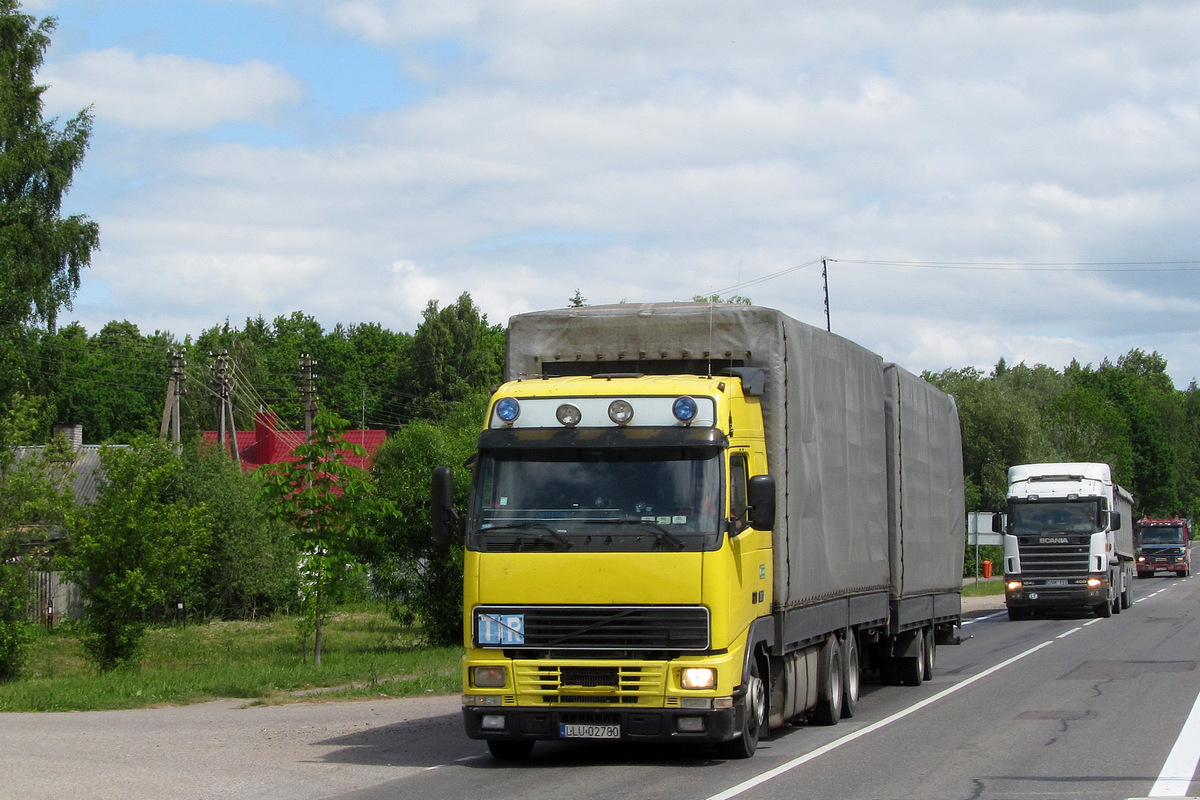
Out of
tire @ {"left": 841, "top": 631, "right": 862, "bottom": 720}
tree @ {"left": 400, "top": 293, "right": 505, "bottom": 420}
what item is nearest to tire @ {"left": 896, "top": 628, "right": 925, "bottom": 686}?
tire @ {"left": 841, "top": 631, "right": 862, "bottom": 720}

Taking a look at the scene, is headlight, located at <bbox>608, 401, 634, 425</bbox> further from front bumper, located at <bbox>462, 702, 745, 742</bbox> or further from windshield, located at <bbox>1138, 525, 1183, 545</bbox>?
windshield, located at <bbox>1138, 525, 1183, 545</bbox>

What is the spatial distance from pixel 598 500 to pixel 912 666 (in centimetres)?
908

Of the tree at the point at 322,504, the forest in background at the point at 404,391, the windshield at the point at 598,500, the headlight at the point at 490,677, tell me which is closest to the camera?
the windshield at the point at 598,500

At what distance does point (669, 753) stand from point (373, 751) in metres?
2.95

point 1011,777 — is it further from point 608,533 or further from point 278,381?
point 278,381

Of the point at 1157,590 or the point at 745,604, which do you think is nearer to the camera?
the point at 745,604

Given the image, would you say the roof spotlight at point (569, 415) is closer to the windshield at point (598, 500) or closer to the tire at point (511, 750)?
the windshield at point (598, 500)

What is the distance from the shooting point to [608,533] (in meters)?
10.2

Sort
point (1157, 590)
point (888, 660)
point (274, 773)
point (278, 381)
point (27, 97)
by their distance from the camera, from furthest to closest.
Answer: point (278, 381) → point (1157, 590) → point (27, 97) → point (888, 660) → point (274, 773)

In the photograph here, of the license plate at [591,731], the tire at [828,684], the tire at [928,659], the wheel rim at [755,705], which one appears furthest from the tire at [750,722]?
the tire at [928,659]

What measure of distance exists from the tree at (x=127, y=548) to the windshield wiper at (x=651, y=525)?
44.6 ft

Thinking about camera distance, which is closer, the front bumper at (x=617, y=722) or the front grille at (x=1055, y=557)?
the front bumper at (x=617, y=722)

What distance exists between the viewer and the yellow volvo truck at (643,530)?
10141mm

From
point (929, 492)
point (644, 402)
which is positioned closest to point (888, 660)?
point (929, 492)
